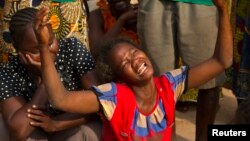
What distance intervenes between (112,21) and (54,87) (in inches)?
64.4

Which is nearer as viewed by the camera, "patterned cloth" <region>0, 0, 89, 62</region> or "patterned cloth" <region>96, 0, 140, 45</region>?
"patterned cloth" <region>0, 0, 89, 62</region>

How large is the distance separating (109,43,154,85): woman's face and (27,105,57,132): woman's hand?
38cm

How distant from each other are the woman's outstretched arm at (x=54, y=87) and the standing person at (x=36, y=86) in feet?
0.64

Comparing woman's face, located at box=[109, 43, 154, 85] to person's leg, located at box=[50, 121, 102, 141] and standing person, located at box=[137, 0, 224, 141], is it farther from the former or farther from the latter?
standing person, located at box=[137, 0, 224, 141]

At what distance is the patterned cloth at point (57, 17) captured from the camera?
286 centimetres

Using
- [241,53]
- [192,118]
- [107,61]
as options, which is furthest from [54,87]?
[241,53]

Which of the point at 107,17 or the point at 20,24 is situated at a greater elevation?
the point at 20,24

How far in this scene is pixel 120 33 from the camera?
341 cm

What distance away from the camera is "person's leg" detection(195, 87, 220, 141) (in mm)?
2881

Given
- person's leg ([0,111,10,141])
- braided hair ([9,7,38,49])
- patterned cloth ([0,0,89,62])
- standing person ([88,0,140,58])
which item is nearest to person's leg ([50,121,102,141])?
person's leg ([0,111,10,141])

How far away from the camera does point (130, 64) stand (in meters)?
2.18

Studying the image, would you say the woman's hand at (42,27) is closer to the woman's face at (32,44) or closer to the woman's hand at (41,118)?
the woman's face at (32,44)

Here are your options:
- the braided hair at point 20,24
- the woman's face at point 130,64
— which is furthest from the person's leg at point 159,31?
the braided hair at point 20,24

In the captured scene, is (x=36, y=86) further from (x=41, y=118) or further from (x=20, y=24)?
(x=20, y=24)
